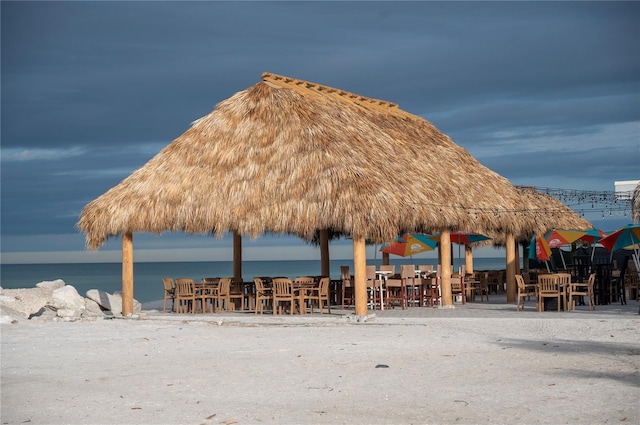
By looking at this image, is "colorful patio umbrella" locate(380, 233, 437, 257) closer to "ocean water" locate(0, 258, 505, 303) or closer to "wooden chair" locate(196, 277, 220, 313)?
"wooden chair" locate(196, 277, 220, 313)

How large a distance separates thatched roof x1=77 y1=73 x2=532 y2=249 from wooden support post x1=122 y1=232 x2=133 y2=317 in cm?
37

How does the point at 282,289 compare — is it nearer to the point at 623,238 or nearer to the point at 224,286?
the point at 224,286

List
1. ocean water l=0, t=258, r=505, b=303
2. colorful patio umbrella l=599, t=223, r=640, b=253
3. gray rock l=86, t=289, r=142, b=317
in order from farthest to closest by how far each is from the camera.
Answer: ocean water l=0, t=258, r=505, b=303 < gray rock l=86, t=289, r=142, b=317 < colorful patio umbrella l=599, t=223, r=640, b=253

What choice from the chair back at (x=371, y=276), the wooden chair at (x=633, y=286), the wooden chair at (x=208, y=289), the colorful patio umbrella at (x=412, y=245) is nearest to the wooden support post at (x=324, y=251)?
the colorful patio umbrella at (x=412, y=245)

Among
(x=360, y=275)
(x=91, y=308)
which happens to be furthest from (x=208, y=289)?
(x=360, y=275)

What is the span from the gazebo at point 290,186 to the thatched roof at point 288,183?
0.03 metres

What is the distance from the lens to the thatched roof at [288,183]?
1641 cm

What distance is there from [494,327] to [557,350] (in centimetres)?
313

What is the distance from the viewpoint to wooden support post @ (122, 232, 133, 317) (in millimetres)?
Result: 18234

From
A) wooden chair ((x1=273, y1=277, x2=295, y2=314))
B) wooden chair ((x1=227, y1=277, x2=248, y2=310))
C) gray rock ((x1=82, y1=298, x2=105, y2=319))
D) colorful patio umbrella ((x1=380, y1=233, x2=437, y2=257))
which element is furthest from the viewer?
colorful patio umbrella ((x1=380, y1=233, x2=437, y2=257))

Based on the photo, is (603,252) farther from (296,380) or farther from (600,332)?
(296,380)

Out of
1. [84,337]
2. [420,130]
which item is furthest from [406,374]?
[420,130]

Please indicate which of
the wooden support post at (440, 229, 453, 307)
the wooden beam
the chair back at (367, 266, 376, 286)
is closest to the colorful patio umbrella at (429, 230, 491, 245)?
the wooden beam

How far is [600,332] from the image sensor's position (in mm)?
13453
